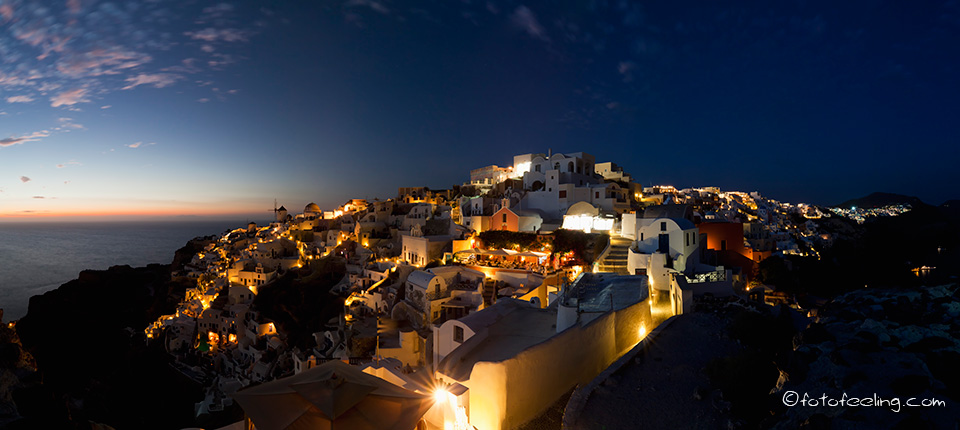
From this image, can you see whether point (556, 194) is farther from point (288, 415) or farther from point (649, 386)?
point (288, 415)

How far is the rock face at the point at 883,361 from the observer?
3543 millimetres

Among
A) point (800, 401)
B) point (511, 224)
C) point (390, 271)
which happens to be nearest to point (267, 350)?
point (390, 271)

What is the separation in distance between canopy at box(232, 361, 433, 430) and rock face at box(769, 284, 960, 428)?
4345mm

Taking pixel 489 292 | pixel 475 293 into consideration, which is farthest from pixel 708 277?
pixel 489 292

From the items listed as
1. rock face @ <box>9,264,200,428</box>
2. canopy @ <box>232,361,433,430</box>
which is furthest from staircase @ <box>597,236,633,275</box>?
rock face @ <box>9,264,200,428</box>

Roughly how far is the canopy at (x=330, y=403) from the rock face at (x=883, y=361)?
4.35 meters

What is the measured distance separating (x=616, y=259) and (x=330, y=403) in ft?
60.6

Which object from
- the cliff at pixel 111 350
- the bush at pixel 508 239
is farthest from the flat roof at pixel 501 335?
the cliff at pixel 111 350

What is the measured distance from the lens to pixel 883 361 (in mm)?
4164

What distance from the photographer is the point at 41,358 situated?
3703 centimetres

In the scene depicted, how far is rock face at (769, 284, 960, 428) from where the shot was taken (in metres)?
3.54

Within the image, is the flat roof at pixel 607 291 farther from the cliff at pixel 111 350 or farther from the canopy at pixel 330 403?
the cliff at pixel 111 350

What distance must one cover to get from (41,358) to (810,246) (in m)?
74.0

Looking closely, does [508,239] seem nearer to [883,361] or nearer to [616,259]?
[616,259]
